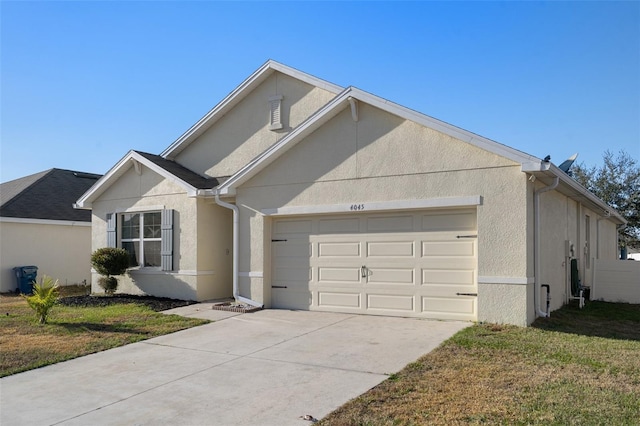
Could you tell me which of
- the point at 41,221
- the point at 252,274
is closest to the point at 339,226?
the point at 252,274

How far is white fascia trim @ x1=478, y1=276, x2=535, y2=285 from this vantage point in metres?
8.90

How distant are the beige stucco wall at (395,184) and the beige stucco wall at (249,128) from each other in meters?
2.71

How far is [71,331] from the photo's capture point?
9547 mm

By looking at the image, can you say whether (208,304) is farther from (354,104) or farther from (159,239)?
(354,104)

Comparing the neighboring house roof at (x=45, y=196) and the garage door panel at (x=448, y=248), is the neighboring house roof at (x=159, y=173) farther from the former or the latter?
the garage door panel at (x=448, y=248)

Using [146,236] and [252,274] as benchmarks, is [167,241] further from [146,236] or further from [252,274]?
[252,274]

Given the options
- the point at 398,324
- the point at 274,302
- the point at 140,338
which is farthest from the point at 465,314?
the point at 140,338

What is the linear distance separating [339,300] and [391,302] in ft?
4.09

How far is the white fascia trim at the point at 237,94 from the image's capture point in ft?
45.4

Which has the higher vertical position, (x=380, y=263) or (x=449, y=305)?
(x=380, y=263)

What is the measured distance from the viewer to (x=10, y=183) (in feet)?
73.2

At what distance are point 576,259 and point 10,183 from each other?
2289cm

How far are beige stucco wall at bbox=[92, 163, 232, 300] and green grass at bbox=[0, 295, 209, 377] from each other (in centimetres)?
134

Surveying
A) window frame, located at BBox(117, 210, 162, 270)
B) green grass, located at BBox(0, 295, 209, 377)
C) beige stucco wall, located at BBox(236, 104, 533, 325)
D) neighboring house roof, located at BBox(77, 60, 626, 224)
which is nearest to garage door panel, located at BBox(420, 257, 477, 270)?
beige stucco wall, located at BBox(236, 104, 533, 325)
